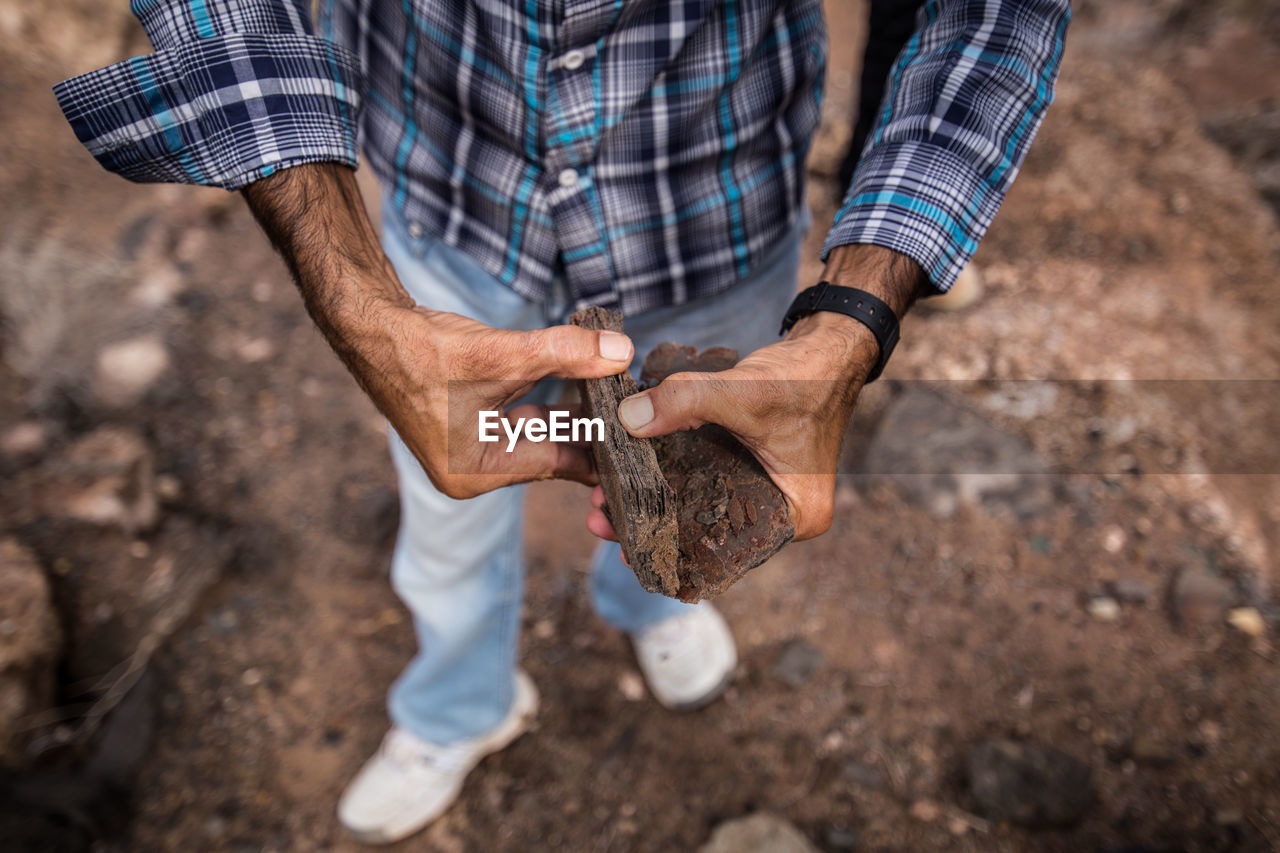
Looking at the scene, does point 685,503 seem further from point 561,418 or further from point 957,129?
point 957,129

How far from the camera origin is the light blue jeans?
1.78 meters

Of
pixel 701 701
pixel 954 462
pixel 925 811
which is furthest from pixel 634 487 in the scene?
pixel 954 462

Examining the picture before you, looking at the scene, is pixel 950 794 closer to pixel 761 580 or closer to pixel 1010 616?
pixel 1010 616

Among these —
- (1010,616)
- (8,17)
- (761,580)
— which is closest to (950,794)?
(1010,616)

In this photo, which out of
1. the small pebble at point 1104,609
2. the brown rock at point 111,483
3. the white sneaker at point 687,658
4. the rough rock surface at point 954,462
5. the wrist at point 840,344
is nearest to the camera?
the wrist at point 840,344

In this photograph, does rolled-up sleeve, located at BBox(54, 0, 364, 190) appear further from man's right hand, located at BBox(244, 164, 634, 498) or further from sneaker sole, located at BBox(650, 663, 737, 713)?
sneaker sole, located at BBox(650, 663, 737, 713)

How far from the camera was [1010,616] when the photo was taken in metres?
2.79

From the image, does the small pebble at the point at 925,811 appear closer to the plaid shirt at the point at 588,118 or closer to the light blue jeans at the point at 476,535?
the light blue jeans at the point at 476,535

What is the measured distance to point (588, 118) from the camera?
60.6 inches

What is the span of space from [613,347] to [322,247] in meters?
0.58

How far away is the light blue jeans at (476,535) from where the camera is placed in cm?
178

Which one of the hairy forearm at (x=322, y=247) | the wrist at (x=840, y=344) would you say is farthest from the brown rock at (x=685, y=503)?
the hairy forearm at (x=322, y=247)

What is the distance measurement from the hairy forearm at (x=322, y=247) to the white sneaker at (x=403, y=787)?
153 cm

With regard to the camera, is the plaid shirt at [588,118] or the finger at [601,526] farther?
the finger at [601,526]
